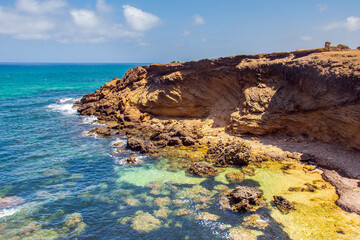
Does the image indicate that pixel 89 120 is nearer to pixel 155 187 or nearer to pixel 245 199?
pixel 155 187

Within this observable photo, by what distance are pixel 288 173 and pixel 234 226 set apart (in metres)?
9.42

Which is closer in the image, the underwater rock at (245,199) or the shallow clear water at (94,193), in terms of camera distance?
the shallow clear water at (94,193)

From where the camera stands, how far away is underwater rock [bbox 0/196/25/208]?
2027 centimetres

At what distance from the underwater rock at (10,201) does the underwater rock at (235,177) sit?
17113 millimetres

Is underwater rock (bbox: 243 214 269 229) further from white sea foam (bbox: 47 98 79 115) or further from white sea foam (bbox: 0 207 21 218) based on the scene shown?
white sea foam (bbox: 47 98 79 115)

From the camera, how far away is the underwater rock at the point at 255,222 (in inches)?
677

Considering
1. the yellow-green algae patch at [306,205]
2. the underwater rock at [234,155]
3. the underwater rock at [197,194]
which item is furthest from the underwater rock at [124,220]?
the underwater rock at [234,155]

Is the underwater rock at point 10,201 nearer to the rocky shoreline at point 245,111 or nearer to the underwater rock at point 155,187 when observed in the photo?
the underwater rock at point 155,187

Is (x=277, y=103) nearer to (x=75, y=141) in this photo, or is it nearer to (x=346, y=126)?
(x=346, y=126)

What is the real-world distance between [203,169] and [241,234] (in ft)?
→ 28.8

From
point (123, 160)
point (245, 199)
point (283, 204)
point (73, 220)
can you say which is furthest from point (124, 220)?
point (283, 204)

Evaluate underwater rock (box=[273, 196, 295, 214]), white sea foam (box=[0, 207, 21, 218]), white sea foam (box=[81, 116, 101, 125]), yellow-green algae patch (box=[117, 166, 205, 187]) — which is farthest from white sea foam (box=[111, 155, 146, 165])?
white sea foam (box=[81, 116, 101, 125])

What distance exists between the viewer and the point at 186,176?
24250 millimetres

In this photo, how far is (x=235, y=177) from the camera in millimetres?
23672
